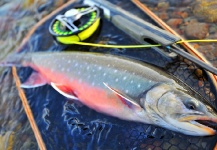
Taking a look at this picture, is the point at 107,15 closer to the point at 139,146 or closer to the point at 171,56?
the point at 171,56

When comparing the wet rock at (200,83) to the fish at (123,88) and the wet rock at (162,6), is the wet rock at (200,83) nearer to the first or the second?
the fish at (123,88)

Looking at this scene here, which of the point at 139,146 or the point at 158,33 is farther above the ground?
the point at 158,33

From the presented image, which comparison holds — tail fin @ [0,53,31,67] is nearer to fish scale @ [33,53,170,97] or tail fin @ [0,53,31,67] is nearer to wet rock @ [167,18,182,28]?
fish scale @ [33,53,170,97]

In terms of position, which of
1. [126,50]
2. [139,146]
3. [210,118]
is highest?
[210,118]

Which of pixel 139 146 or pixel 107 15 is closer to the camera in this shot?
pixel 139 146

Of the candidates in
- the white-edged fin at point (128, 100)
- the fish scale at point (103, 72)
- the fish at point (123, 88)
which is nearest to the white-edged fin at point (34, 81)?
the fish at point (123, 88)

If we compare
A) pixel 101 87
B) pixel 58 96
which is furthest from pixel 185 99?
pixel 58 96

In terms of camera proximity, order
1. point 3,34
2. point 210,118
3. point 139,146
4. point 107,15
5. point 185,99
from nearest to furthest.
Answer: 1. point 210,118
2. point 185,99
3. point 139,146
4. point 107,15
5. point 3,34
